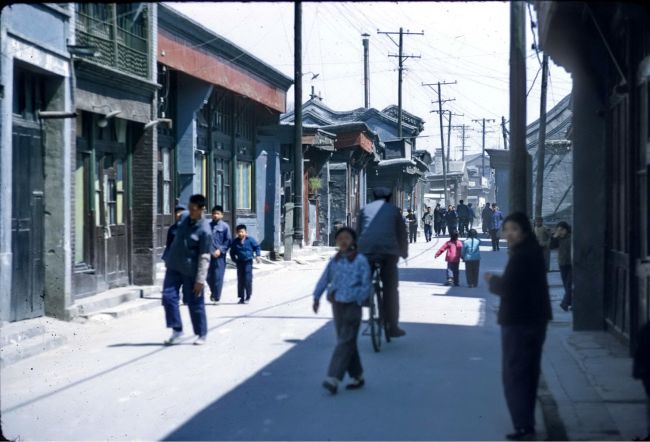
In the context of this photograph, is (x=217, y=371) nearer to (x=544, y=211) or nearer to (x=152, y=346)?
(x=152, y=346)

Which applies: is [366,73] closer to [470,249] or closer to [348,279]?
[470,249]

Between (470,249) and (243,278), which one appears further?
(470,249)

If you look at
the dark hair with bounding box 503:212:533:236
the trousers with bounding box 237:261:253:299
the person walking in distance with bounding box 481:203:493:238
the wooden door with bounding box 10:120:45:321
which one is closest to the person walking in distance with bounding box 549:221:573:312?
the trousers with bounding box 237:261:253:299

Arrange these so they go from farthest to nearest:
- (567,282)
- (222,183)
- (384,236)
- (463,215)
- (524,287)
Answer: (463,215) < (222,183) < (567,282) < (384,236) < (524,287)

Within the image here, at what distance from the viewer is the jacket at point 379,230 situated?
10.6 metres

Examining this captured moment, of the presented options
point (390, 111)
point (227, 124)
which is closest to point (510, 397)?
point (227, 124)

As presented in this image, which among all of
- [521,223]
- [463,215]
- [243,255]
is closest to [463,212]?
[463,215]

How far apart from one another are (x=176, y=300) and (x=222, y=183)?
14.3m

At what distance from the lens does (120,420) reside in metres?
7.46

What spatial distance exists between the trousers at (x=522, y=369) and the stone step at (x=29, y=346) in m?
6.12

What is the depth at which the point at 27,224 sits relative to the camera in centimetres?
1255

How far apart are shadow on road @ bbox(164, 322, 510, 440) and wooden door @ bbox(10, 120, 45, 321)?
410cm

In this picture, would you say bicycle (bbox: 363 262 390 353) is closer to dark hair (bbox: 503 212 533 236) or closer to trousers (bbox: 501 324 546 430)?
trousers (bbox: 501 324 546 430)

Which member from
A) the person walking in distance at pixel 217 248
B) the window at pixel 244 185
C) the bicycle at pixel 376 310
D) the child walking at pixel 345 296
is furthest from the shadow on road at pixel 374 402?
the window at pixel 244 185
